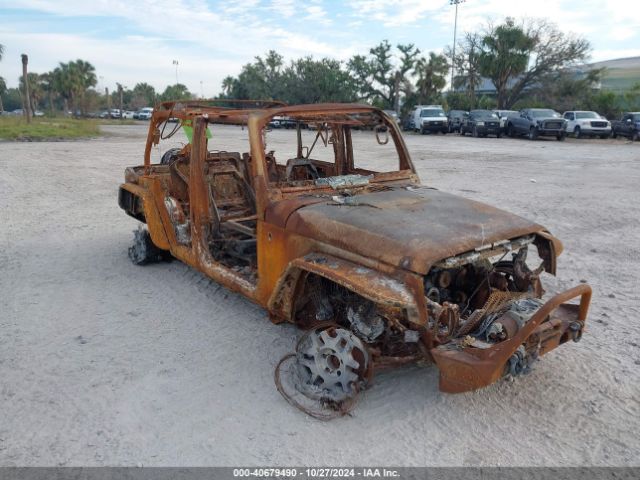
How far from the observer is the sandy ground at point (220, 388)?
2953 millimetres

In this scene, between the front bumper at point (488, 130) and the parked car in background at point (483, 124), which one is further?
the front bumper at point (488, 130)

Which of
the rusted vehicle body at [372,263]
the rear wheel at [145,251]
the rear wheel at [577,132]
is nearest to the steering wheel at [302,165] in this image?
the rusted vehicle body at [372,263]

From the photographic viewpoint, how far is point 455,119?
30.9 meters

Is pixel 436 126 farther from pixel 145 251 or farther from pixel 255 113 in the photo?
pixel 255 113

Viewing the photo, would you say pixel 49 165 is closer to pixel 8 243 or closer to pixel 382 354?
pixel 8 243

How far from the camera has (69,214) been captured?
863 centimetres

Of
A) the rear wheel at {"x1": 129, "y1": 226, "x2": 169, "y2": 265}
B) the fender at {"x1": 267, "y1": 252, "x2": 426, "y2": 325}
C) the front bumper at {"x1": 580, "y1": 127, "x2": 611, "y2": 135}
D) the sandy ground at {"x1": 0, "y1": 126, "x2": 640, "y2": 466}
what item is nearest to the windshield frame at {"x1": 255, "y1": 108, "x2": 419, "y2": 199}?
the fender at {"x1": 267, "y1": 252, "x2": 426, "y2": 325}

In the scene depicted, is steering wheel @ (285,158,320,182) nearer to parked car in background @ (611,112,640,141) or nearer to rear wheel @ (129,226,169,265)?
rear wheel @ (129,226,169,265)

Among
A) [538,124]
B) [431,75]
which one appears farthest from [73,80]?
[538,124]

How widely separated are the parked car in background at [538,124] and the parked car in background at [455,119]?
3.40m

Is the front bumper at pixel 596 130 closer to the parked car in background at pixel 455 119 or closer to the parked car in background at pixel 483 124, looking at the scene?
the parked car in background at pixel 483 124

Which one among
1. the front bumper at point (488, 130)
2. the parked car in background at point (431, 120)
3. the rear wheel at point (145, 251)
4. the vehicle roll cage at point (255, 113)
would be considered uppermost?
the parked car in background at point (431, 120)

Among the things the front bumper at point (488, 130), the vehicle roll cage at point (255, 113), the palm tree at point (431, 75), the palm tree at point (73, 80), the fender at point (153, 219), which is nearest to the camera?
the vehicle roll cage at point (255, 113)

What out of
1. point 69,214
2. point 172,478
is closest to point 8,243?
point 69,214
